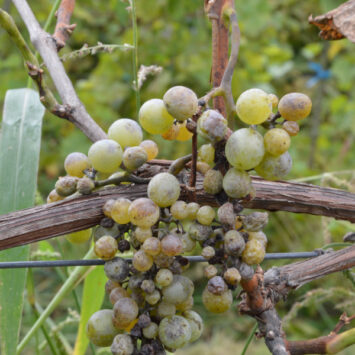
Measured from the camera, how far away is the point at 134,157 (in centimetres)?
44

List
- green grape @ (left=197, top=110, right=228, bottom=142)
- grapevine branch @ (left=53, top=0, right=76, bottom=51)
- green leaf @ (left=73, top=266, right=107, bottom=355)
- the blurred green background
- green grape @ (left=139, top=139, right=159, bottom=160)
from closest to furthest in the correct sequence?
green grape @ (left=197, top=110, right=228, bottom=142) < green grape @ (left=139, top=139, right=159, bottom=160) < grapevine branch @ (left=53, top=0, right=76, bottom=51) < green leaf @ (left=73, top=266, right=107, bottom=355) < the blurred green background

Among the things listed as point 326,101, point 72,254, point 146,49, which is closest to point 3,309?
point 72,254

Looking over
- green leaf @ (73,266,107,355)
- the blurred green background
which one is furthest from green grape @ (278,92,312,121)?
the blurred green background

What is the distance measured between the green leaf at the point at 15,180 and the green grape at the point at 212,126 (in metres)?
0.37

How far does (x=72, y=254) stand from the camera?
177 centimetres

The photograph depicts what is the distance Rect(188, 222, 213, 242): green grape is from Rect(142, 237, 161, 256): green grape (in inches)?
1.2

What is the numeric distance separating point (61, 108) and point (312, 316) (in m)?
1.70

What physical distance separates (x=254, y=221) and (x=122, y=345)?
0.52 feet

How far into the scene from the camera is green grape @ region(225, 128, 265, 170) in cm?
39

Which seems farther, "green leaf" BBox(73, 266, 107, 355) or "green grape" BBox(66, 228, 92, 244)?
"green leaf" BBox(73, 266, 107, 355)

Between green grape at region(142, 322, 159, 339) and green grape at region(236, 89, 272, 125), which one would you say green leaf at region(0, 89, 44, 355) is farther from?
green grape at region(236, 89, 272, 125)

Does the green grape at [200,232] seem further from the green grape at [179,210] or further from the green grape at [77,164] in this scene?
the green grape at [77,164]

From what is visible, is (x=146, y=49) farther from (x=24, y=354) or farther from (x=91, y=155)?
(x=91, y=155)

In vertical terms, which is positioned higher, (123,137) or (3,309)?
(123,137)
